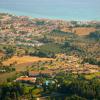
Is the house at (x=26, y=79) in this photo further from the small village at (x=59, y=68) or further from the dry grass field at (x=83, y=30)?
the dry grass field at (x=83, y=30)

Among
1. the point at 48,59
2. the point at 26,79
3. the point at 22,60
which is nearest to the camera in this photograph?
the point at 26,79

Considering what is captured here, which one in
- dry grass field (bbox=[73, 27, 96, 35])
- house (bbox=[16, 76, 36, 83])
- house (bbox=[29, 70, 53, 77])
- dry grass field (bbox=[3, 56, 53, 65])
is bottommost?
house (bbox=[16, 76, 36, 83])

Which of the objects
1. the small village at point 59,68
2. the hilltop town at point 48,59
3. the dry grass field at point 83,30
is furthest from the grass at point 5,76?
the dry grass field at point 83,30

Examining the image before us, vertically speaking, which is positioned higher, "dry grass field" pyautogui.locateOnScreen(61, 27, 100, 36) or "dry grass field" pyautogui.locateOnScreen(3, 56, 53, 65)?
"dry grass field" pyautogui.locateOnScreen(61, 27, 100, 36)

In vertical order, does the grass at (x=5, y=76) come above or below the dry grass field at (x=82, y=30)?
below

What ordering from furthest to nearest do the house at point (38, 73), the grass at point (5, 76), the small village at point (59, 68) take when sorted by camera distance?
the house at point (38, 73) → the small village at point (59, 68) → the grass at point (5, 76)

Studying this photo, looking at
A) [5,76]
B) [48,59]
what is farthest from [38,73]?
[48,59]

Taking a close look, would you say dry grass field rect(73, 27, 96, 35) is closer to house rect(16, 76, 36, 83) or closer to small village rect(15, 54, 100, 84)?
small village rect(15, 54, 100, 84)

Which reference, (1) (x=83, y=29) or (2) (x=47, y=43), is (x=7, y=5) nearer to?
(1) (x=83, y=29)

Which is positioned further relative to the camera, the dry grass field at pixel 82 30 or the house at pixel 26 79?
the dry grass field at pixel 82 30

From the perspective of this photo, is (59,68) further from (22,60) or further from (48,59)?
(22,60)

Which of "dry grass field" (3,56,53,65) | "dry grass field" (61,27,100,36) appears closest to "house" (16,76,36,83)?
"dry grass field" (3,56,53,65)

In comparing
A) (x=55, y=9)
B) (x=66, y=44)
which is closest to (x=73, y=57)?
(x=66, y=44)
